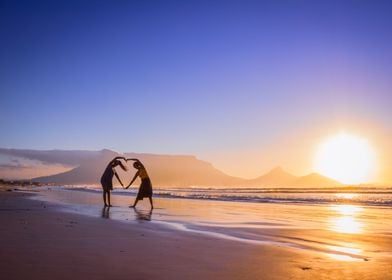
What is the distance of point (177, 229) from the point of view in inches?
428

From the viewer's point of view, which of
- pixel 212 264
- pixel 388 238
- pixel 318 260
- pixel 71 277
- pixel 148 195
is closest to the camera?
pixel 71 277

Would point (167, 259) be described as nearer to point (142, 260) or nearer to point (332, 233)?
point (142, 260)

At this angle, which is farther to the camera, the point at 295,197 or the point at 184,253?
the point at 295,197

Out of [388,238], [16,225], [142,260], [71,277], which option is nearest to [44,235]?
[16,225]

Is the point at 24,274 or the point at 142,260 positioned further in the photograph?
the point at 142,260

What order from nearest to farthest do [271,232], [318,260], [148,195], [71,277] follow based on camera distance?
1. [71,277]
2. [318,260]
3. [271,232]
4. [148,195]

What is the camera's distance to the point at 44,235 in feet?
28.1

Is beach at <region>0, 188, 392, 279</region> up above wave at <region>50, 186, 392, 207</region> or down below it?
below

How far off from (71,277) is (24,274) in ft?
1.78

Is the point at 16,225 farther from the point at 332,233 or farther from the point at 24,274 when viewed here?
the point at 332,233

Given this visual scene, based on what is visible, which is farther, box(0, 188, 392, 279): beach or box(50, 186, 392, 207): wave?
box(50, 186, 392, 207): wave

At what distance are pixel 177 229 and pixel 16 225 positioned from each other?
3.68 meters

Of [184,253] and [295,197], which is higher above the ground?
[295,197]

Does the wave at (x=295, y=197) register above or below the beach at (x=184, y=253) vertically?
above
